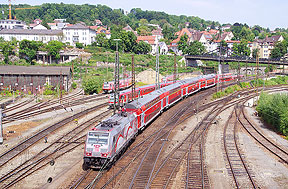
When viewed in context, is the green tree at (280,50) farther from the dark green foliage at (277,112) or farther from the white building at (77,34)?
the dark green foliage at (277,112)

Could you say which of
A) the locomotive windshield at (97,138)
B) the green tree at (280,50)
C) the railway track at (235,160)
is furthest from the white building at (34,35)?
the locomotive windshield at (97,138)

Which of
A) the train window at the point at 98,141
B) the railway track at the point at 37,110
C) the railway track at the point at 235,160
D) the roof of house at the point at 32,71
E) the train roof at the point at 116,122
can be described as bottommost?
the railway track at the point at 235,160

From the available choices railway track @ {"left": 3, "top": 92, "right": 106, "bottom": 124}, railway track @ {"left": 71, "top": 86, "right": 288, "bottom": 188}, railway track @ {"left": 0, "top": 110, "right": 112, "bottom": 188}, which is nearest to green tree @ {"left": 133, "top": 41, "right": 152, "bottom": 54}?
railway track @ {"left": 3, "top": 92, "right": 106, "bottom": 124}

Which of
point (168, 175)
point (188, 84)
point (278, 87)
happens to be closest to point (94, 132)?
point (168, 175)

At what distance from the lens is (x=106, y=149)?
18.5 m

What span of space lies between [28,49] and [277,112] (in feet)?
254

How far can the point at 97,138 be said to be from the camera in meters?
18.7

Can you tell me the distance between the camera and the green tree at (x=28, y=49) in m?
90.0

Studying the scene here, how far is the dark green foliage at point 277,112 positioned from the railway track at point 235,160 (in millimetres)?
4442

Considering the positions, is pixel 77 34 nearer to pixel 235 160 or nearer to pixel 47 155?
pixel 47 155

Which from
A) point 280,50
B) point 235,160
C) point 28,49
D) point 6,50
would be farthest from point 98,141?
point 280,50

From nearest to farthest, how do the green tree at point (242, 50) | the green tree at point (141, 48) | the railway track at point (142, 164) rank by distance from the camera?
the railway track at point (142, 164) → the green tree at point (141, 48) → the green tree at point (242, 50)

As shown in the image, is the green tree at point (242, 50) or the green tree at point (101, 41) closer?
the green tree at point (101, 41)

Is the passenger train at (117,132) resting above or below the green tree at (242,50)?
below
